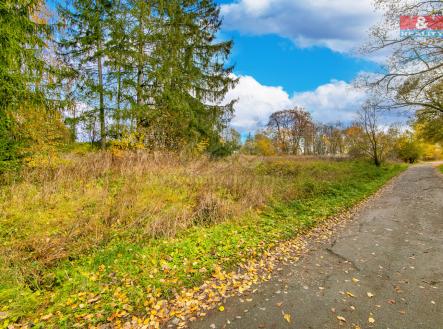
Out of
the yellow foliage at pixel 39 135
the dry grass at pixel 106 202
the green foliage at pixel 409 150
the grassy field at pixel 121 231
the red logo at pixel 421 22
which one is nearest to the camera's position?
the grassy field at pixel 121 231

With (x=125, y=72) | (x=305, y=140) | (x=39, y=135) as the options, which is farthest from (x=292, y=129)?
(x=39, y=135)

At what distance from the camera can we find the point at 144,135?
11.4 metres

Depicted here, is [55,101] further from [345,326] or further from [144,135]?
[345,326]

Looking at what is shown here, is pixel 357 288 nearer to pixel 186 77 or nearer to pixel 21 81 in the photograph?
pixel 21 81

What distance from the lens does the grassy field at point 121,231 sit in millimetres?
3471

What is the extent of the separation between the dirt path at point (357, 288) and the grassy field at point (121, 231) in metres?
1.00

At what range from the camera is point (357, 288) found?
3711 mm

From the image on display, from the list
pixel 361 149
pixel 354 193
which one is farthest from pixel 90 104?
pixel 361 149

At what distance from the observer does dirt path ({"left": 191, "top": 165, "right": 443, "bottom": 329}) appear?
10.0ft

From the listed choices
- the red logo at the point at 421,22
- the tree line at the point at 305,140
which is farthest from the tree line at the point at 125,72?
the tree line at the point at 305,140

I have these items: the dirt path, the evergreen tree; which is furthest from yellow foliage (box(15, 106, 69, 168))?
the dirt path

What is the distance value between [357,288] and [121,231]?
449cm

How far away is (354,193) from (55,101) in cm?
1157

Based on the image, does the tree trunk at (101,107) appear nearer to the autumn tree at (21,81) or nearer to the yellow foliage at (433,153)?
the autumn tree at (21,81)
